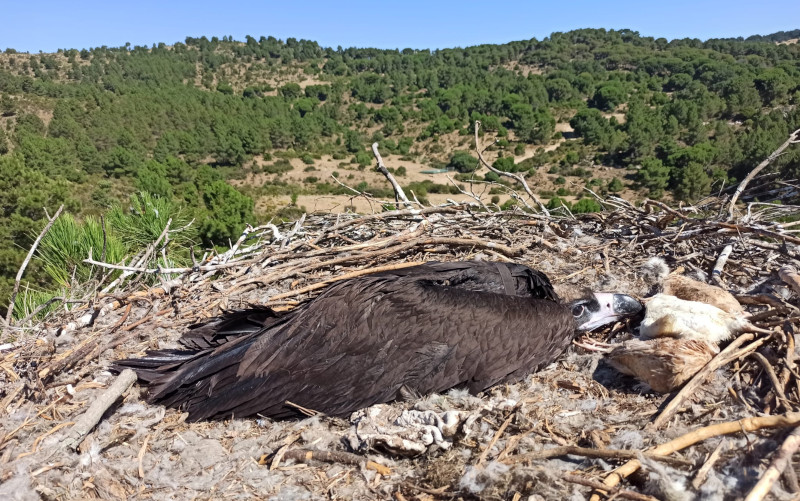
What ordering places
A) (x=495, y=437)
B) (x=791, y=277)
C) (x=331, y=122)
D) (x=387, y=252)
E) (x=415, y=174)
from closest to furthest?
(x=495, y=437)
(x=791, y=277)
(x=387, y=252)
(x=415, y=174)
(x=331, y=122)

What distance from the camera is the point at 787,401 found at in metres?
1.90

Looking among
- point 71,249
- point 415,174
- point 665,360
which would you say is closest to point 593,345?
point 665,360

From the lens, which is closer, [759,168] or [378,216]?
[759,168]

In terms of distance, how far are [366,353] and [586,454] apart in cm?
108

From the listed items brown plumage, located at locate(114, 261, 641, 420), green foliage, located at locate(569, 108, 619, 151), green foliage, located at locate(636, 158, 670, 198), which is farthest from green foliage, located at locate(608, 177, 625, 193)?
brown plumage, located at locate(114, 261, 641, 420)

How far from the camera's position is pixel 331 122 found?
79625 millimetres

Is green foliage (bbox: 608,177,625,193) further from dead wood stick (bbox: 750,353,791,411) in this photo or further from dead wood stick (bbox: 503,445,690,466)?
dead wood stick (bbox: 503,445,690,466)

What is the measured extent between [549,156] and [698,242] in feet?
187

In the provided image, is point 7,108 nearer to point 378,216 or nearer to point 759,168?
Result: point 378,216

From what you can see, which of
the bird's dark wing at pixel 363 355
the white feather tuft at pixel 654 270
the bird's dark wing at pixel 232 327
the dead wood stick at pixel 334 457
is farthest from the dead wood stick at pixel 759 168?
the bird's dark wing at pixel 232 327

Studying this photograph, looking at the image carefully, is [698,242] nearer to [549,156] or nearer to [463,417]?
[463,417]

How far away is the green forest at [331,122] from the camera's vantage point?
16594 millimetres

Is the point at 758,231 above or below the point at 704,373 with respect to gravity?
above

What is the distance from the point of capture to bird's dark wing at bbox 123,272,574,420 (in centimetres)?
235
